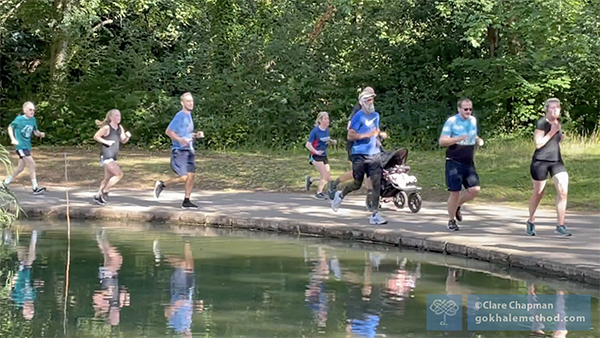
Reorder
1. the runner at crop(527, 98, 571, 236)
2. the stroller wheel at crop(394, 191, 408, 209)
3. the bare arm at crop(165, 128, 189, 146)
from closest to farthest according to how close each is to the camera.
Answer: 1. the runner at crop(527, 98, 571, 236)
2. the bare arm at crop(165, 128, 189, 146)
3. the stroller wheel at crop(394, 191, 408, 209)

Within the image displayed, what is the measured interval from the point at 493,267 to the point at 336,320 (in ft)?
10.8

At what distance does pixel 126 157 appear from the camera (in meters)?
26.5

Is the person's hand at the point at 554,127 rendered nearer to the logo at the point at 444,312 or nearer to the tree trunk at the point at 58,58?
the logo at the point at 444,312

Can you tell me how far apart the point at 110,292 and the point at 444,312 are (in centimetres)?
323

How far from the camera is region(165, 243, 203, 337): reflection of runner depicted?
8516 millimetres

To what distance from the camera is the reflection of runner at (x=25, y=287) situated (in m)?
9.17

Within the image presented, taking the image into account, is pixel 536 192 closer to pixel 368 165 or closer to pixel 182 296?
pixel 368 165

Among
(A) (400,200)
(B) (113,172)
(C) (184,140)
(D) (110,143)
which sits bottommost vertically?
(A) (400,200)

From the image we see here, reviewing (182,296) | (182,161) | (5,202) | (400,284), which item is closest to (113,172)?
(182,161)

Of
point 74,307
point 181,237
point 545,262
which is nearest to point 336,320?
point 74,307

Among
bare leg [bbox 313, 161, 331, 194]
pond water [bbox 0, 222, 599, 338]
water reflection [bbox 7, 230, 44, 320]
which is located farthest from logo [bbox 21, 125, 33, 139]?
water reflection [bbox 7, 230, 44, 320]

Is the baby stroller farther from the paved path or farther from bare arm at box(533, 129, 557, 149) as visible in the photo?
bare arm at box(533, 129, 557, 149)

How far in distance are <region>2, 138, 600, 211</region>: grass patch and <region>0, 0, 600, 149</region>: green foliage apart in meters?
2.21

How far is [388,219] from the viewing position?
15164 millimetres
